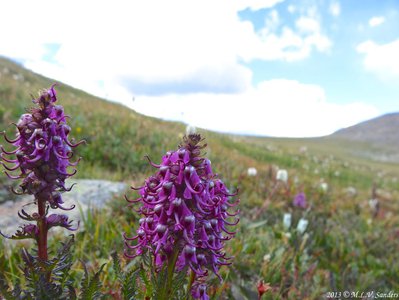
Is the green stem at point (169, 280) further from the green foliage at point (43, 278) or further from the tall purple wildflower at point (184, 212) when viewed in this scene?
the green foliage at point (43, 278)

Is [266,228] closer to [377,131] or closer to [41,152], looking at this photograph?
[41,152]

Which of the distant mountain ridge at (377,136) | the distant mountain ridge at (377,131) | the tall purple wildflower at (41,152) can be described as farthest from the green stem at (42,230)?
the distant mountain ridge at (377,131)

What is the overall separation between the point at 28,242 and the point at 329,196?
6958mm

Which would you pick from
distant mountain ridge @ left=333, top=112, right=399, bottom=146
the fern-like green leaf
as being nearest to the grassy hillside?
the fern-like green leaf

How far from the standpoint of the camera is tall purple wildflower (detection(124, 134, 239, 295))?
1930mm

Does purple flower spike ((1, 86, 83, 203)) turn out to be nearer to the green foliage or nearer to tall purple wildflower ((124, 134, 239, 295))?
the green foliage

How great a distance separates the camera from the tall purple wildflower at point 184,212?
1.93 metres

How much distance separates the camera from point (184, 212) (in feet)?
A: 6.31

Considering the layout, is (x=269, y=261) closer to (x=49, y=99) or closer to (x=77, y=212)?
(x=77, y=212)

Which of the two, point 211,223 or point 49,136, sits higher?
point 49,136

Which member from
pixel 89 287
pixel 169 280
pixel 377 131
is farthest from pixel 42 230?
pixel 377 131

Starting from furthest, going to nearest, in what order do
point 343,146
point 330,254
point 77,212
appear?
point 343,146, point 330,254, point 77,212

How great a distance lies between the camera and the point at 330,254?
6.22 metres

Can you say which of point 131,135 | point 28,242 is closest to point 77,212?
point 28,242
